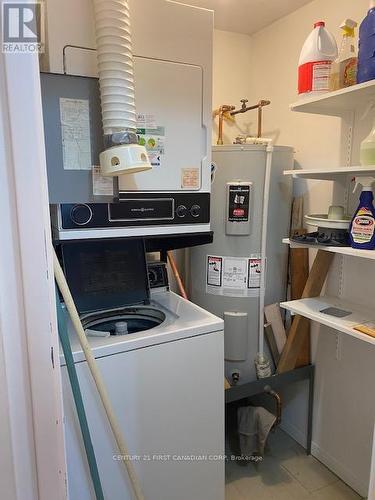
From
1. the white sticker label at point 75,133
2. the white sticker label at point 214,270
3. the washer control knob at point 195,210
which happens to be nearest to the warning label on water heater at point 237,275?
the white sticker label at point 214,270

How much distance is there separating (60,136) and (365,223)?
47.2 inches

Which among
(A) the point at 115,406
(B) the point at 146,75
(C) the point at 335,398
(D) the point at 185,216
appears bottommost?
(C) the point at 335,398

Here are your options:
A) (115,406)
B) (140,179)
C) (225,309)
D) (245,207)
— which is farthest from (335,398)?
(140,179)

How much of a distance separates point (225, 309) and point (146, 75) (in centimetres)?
124

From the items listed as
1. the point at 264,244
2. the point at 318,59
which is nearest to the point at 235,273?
the point at 264,244

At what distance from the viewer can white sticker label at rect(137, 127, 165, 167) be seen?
4.50 feet

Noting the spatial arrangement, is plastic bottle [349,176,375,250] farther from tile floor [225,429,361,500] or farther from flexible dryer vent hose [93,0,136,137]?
tile floor [225,429,361,500]

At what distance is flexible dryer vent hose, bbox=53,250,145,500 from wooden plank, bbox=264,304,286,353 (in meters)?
1.08

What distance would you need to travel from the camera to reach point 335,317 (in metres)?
1.60

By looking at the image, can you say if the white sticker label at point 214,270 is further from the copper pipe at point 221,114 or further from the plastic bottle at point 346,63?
the plastic bottle at point 346,63

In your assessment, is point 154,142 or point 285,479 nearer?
point 154,142

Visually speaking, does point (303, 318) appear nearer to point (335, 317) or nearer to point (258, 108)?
point (335, 317)

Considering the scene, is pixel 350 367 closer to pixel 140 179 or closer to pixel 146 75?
pixel 140 179

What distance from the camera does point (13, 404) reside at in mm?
526
